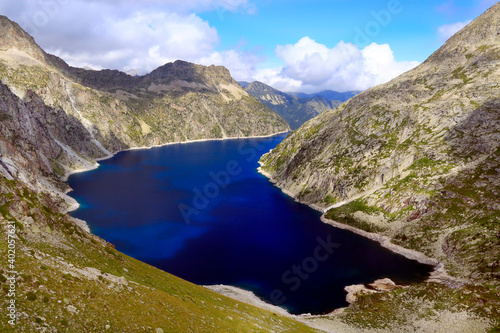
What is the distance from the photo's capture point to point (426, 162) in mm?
141500

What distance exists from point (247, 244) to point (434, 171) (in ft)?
314

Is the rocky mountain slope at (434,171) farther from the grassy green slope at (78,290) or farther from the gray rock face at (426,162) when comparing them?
the grassy green slope at (78,290)

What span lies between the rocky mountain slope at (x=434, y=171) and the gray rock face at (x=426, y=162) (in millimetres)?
425

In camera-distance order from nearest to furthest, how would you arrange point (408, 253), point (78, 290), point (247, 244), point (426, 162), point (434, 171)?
1. point (78, 290)
2. point (408, 253)
3. point (247, 244)
4. point (434, 171)
5. point (426, 162)

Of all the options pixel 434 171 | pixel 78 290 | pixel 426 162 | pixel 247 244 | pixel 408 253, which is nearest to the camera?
pixel 78 290

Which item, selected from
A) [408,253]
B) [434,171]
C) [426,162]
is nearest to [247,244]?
[408,253]

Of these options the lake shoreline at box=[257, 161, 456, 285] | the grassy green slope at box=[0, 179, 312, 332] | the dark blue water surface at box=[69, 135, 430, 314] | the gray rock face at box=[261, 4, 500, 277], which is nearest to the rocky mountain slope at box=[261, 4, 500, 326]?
the gray rock face at box=[261, 4, 500, 277]

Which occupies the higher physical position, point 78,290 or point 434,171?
point 434,171

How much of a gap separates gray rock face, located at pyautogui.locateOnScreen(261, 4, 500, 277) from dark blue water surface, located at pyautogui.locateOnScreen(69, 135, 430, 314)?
621 inches

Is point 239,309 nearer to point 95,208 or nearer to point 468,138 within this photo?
point 95,208

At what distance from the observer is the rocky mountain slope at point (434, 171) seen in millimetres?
97688

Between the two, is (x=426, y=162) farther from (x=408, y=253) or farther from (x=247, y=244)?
(x=247, y=244)

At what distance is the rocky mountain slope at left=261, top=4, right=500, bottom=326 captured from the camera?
9769cm

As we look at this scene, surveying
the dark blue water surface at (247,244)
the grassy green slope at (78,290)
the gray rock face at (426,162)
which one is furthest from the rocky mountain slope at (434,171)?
the grassy green slope at (78,290)
